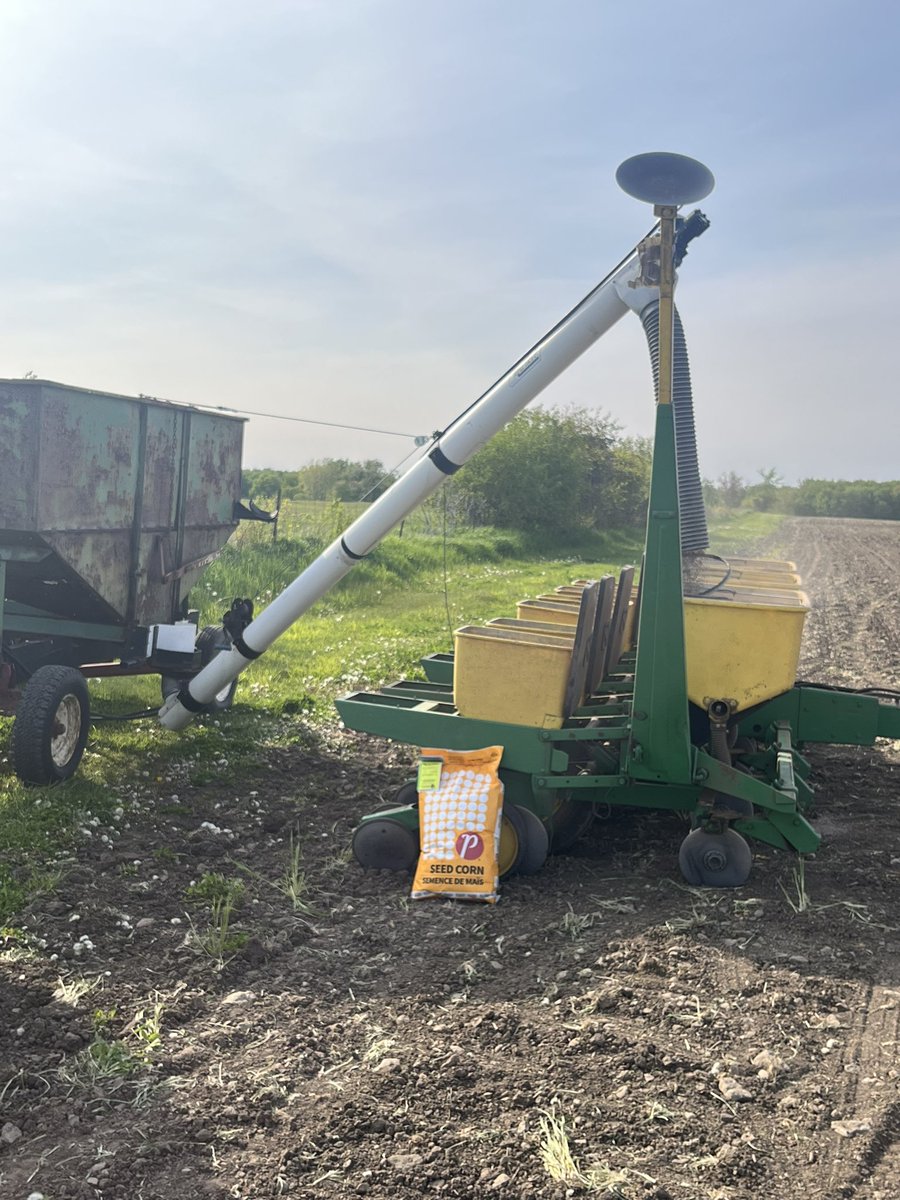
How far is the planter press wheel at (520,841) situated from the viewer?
5.25 meters

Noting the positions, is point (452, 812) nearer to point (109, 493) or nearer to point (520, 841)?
point (520, 841)

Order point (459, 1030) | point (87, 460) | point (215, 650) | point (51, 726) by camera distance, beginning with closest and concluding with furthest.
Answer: point (459, 1030), point (51, 726), point (87, 460), point (215, 650)

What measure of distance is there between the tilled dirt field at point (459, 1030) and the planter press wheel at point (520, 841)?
11 centimetres

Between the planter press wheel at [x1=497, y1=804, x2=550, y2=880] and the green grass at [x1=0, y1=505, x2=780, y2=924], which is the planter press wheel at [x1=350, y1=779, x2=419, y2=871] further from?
the green grass at [x1=0, y1=505, x2=780, y2=924]

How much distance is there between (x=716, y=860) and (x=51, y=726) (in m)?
4.04

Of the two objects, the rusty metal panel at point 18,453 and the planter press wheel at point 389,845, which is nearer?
the planter press wheel at point 389,845

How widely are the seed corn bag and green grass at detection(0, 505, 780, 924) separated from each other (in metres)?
1.81

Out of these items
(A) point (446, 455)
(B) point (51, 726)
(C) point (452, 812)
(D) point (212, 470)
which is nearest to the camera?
(C) point (452, 812)

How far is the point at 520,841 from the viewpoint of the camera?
5.26 meters

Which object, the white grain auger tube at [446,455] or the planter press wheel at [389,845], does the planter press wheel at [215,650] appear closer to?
the white grain auger tube at [446,455]

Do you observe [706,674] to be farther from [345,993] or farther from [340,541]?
[340,541]

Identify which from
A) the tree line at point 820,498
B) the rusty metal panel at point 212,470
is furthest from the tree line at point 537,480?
the tree line at point 820,498

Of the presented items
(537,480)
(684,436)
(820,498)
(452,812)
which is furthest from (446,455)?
(820,498)

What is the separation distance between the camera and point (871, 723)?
6059 millimetres
